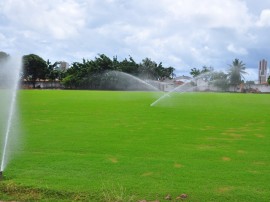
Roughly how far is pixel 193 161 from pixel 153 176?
5.97ft

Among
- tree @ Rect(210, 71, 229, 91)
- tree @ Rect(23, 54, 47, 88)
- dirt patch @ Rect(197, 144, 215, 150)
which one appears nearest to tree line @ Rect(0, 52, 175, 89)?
tree @ Rect(23, 54, 47, 88)

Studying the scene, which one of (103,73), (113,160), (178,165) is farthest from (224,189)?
(103,73)

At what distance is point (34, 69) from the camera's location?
A: 9131 centimetres

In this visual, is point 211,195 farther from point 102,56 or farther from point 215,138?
point 102,56

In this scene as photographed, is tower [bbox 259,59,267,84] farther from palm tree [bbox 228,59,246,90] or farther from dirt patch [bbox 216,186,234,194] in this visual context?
dirt patch [bbox 216,186,234,194]

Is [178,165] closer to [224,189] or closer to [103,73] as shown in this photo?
[224,189]

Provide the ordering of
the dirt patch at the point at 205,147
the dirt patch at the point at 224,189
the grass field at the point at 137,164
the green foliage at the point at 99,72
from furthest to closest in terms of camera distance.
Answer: the green foliage at the point at 99,72 < the dirt patch at the point at 205,147 < the dirt patch at the point at 224,189 < the grass field at the point at 137,164

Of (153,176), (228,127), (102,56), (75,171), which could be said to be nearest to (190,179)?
(153,176)

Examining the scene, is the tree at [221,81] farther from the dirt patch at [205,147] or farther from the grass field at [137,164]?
the dirt patch at [205,147]

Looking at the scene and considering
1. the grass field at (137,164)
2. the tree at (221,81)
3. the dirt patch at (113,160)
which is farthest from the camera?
the tree at (221,81)

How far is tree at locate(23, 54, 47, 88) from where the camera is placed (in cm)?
9036

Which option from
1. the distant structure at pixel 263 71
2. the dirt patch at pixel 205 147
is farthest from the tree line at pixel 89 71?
the dirt patch at pixel 205 147

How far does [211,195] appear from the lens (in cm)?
680

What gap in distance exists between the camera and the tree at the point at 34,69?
296 ft
